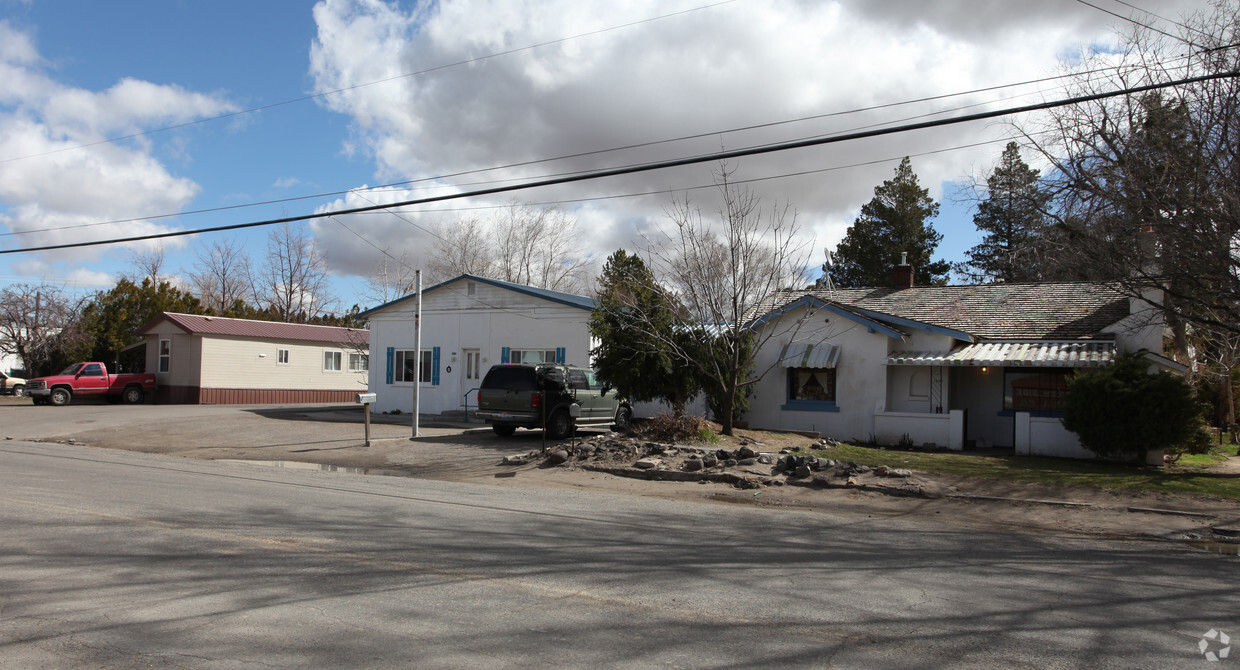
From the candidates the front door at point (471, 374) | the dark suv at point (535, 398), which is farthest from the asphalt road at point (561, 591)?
the front door at point (471, 374)

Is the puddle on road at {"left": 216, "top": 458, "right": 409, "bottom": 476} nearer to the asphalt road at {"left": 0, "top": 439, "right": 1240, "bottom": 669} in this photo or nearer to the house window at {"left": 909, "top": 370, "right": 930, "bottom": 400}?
the asphalt road at {"left": 0, "top": 439, "right": 1240, "bottom": 669}

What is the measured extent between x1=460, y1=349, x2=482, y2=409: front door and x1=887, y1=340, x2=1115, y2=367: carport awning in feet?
43.9

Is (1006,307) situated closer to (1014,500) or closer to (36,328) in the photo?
(1014,500)

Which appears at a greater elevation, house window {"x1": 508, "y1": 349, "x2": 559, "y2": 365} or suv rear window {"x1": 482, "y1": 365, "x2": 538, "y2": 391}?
house window {"x1": 508, "y1": 349, "x2": 559, "y2": 365}

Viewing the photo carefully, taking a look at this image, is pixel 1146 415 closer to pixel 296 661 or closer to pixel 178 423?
pixel 296 661

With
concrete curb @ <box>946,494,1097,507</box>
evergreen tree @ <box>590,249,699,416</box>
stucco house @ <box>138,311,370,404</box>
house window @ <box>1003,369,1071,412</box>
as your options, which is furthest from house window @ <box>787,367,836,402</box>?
stucco house @ <box>138,311,370,404</box>

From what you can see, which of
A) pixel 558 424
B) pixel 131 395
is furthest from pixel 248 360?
pixel 558 424

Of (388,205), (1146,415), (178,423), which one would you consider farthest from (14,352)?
(1146,415)

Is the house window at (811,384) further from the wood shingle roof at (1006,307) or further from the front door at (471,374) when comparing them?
the front door at (471,374)

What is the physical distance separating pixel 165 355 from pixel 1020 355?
35415mm

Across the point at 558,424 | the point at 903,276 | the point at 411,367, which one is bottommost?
the point at 558,424

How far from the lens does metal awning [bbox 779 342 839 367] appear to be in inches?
885

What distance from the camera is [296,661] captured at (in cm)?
470

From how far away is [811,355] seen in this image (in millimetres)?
22750
